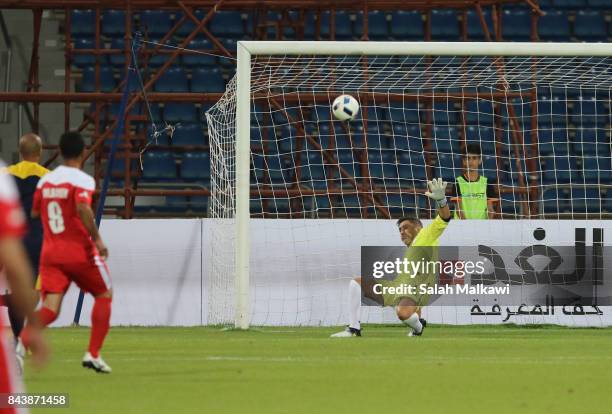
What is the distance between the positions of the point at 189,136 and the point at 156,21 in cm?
245

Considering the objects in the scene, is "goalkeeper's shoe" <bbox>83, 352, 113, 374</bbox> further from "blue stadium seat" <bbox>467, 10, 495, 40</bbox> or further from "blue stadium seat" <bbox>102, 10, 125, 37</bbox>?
"blue stadium seat" <bbox>467, 10, 495, 40</bbox>

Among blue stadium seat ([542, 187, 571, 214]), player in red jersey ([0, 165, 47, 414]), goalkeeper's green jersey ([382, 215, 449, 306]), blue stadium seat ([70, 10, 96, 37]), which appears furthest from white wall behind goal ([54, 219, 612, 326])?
player in red jersey ([0, 165, 47, 414])

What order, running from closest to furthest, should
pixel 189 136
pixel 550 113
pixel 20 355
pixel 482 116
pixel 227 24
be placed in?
pixel 20 355, pixel 482 116, pixel 550 113, pixel 189 136, pixel 227 24

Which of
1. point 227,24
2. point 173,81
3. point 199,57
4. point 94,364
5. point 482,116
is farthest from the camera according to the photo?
point 227,24

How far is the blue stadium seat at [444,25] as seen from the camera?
22.8m

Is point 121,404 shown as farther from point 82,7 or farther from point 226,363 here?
point 82,7

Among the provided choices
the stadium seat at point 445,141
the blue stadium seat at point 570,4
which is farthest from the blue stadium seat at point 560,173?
the blue stadium seat at point 570,4

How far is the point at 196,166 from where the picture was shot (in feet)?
69.3

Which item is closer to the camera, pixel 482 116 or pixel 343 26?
pixel 482 116

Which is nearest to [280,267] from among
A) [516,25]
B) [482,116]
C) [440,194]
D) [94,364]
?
[440,194]

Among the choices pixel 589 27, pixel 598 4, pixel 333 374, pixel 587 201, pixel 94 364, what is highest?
pixel 598 4

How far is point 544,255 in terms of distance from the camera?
1589cm

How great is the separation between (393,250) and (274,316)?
1.72m

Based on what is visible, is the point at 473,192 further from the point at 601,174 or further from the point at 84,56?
the point at 84,56
